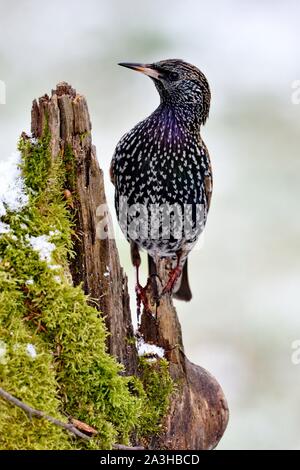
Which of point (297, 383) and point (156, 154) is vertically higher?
point (156, 154)

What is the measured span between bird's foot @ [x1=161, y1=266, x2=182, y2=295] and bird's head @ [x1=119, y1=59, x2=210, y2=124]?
3.41 ft

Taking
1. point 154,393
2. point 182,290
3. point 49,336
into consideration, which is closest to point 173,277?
point 182,290

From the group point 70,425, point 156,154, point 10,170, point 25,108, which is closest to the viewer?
point 70,425

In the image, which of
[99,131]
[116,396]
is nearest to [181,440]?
[116,396]

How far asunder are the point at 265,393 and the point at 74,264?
3.54m

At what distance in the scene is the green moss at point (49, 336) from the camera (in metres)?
3.45

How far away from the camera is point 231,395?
707 centimetres

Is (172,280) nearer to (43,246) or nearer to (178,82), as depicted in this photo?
(178,82)

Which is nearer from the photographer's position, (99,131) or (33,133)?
(33,133)

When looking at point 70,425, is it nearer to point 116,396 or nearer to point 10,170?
point 116,396

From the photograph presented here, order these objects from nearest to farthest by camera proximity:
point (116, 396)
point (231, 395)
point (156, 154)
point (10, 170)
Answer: point (116, 396), point (10, 170), point (156, 154), point (231, 395)
